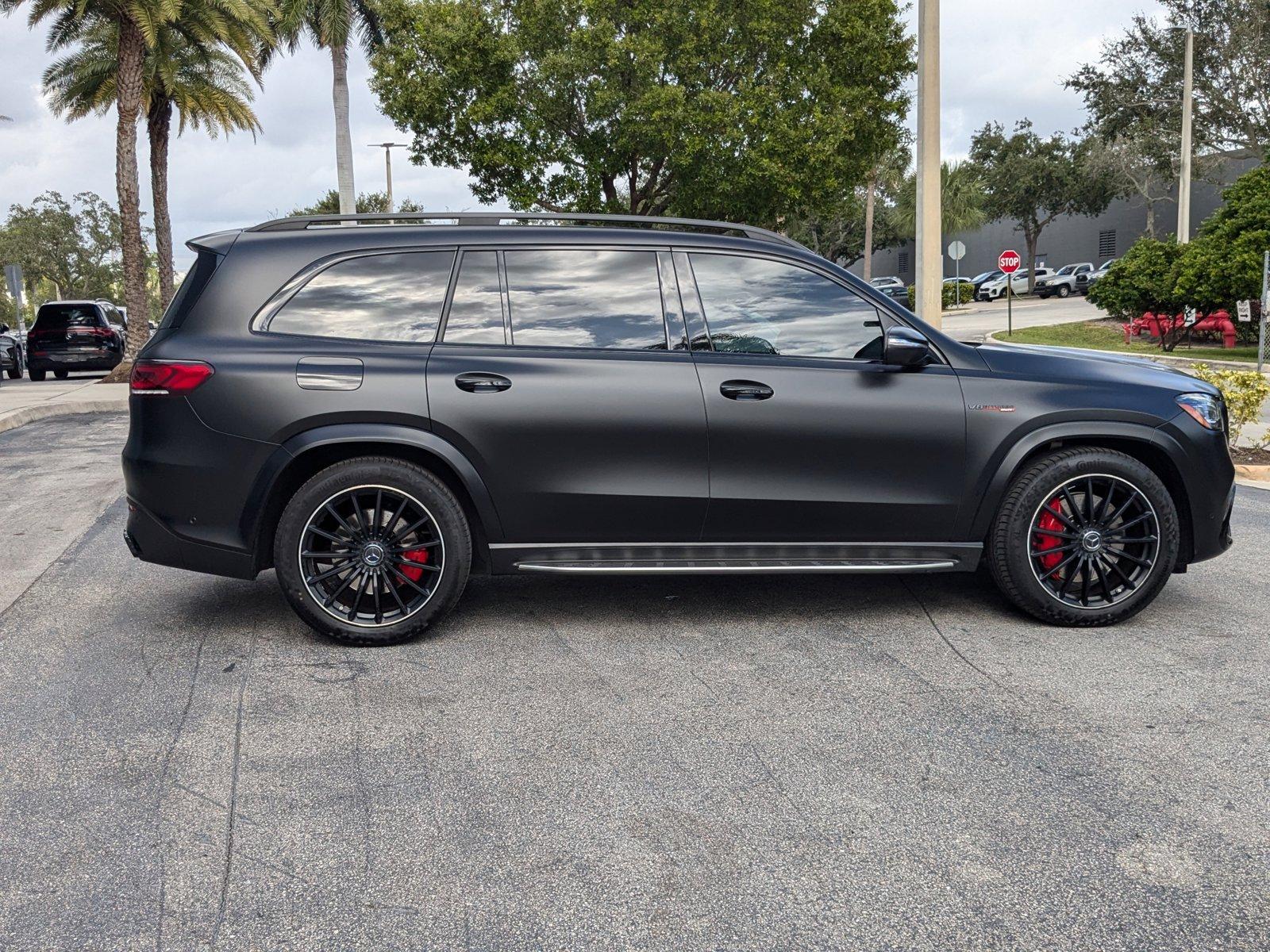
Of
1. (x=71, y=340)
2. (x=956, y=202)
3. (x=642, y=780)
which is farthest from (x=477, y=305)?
(x=956, y=202)

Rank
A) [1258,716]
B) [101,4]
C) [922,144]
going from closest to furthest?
1. [1258,716]
2. [922,144]
3. [101,4]

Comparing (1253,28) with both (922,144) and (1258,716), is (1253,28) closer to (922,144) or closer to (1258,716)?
(922,144)

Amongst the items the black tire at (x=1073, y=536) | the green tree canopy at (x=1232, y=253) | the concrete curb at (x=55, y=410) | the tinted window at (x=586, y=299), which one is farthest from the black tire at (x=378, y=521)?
the green tree canopy at (x=1232, y=253)

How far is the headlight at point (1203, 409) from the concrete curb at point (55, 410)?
14.7m

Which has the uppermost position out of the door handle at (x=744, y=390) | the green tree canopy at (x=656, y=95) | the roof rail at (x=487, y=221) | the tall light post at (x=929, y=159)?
the green tree canopy at (x=656, y=95)

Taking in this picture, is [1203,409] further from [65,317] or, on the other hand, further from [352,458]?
[65,317]

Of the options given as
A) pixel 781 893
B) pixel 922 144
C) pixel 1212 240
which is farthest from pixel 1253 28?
pixel 781 893

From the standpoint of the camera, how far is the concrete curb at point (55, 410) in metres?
16.1

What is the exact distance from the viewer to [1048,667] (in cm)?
479

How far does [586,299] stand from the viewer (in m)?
5.25

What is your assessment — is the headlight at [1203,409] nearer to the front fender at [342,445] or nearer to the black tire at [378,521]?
the front fender at [342,445]

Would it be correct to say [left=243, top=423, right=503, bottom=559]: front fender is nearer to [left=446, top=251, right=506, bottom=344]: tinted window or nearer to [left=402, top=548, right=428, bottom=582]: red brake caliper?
[left=402, top=548, right=428, bottom=582]: red brake caliper

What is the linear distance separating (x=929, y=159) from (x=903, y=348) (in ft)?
35.8

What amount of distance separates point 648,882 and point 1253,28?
156 ft
